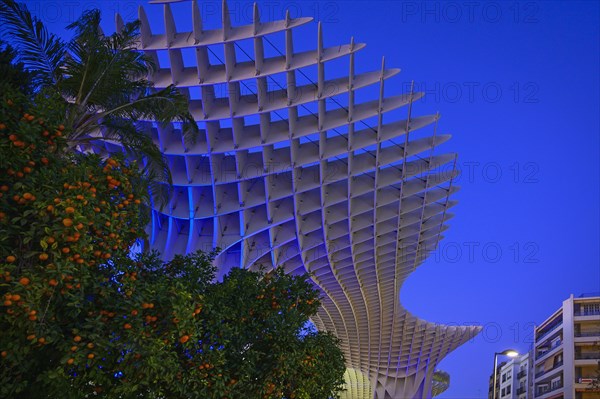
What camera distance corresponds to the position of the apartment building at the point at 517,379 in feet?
322

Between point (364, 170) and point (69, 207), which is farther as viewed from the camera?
point (364, 170)

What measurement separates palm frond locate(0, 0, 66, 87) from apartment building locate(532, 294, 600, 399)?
71.1 meters

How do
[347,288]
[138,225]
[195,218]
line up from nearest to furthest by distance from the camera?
[138,225] → [195,218] → [347,288]

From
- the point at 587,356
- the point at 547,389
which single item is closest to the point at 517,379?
the point at 547,389

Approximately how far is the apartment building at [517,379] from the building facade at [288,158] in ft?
207

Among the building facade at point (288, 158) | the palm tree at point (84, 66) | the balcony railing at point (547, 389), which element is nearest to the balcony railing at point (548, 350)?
the balcony railing at point (547, 389)

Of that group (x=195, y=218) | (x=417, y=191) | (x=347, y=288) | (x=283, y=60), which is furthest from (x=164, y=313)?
(x=347, y=288)

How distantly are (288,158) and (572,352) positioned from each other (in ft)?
207

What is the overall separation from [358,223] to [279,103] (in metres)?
12.7

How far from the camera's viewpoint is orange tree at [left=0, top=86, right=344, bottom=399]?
900 centimetres

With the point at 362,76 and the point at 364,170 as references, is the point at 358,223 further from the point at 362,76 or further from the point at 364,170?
the point at 362,76

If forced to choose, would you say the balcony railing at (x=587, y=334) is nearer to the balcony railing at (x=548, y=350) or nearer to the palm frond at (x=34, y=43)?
the balcony railing at (x=548, y=350)

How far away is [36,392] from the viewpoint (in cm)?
1065

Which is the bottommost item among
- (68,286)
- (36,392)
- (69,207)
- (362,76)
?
(36,392)
